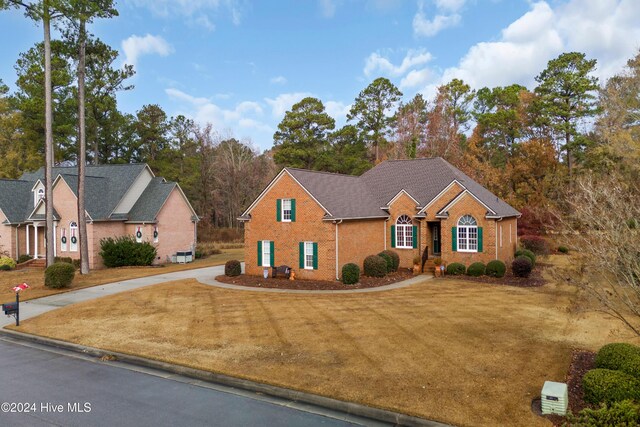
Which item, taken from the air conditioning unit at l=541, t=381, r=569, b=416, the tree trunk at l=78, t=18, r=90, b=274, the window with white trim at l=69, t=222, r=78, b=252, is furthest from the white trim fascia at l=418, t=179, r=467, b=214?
the window with white trim at l=69, t=222, r=78, b=252

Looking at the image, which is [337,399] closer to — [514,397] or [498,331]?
[514,397]

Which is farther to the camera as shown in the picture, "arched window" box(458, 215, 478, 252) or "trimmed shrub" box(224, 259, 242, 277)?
"arched window" box(458, 215, 478, 252)

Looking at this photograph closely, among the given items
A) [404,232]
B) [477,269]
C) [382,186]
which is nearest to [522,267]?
[477,269]

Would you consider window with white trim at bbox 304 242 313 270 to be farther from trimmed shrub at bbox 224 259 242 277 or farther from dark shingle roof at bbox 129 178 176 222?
dark shingle roof at bbox 129 178 176 222

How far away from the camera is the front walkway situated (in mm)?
18531

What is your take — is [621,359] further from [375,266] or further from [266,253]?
[266,253]

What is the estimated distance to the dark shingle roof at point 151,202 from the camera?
34688mm

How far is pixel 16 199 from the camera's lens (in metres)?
37.1

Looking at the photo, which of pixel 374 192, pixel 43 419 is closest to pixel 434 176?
pixel 374 192

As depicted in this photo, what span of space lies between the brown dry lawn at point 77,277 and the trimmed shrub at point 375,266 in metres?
14.2

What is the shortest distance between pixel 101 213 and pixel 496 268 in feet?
93.1

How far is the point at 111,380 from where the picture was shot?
1045 cm

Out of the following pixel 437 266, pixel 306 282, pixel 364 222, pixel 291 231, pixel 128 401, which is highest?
pixel 364 222

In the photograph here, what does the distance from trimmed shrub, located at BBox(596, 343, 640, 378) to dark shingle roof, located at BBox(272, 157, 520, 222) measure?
15513 millimetres
